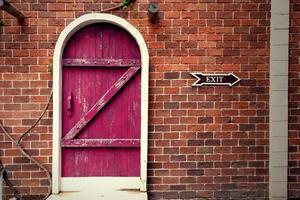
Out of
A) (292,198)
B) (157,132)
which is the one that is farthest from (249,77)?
(292,198)

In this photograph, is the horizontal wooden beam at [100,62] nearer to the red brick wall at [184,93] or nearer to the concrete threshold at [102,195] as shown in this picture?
the red brick wall at [184,93]

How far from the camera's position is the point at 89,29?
4.94m

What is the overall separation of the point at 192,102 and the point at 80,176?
1.88m

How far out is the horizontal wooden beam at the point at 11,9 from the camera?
3.98 m

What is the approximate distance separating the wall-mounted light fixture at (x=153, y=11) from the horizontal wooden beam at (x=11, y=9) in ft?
5.51

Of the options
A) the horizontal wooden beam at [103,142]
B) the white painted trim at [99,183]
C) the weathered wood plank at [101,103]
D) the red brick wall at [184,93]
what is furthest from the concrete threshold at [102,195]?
the weathered wood plank at [101,103]

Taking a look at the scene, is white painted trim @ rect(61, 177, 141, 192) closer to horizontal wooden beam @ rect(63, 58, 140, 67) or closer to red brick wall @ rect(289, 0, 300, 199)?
horizontal wooden beam @ rect(63, 58, 140, 67)

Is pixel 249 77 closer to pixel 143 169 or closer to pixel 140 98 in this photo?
pixel 140 98

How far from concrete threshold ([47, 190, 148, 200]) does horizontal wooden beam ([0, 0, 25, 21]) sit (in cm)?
242

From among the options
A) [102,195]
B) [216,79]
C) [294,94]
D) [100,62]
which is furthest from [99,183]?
[294,94]

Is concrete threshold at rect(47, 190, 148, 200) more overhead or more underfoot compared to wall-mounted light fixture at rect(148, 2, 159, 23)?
more underfoot

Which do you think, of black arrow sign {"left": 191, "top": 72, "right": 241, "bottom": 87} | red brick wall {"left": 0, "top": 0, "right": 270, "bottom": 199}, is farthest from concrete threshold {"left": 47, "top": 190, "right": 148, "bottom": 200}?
black arrow sign {"left": 191, "top": 72, "right": 241, "bottom": 87}

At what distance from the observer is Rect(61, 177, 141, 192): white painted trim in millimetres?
4902

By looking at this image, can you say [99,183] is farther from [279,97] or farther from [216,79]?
[279,97]
